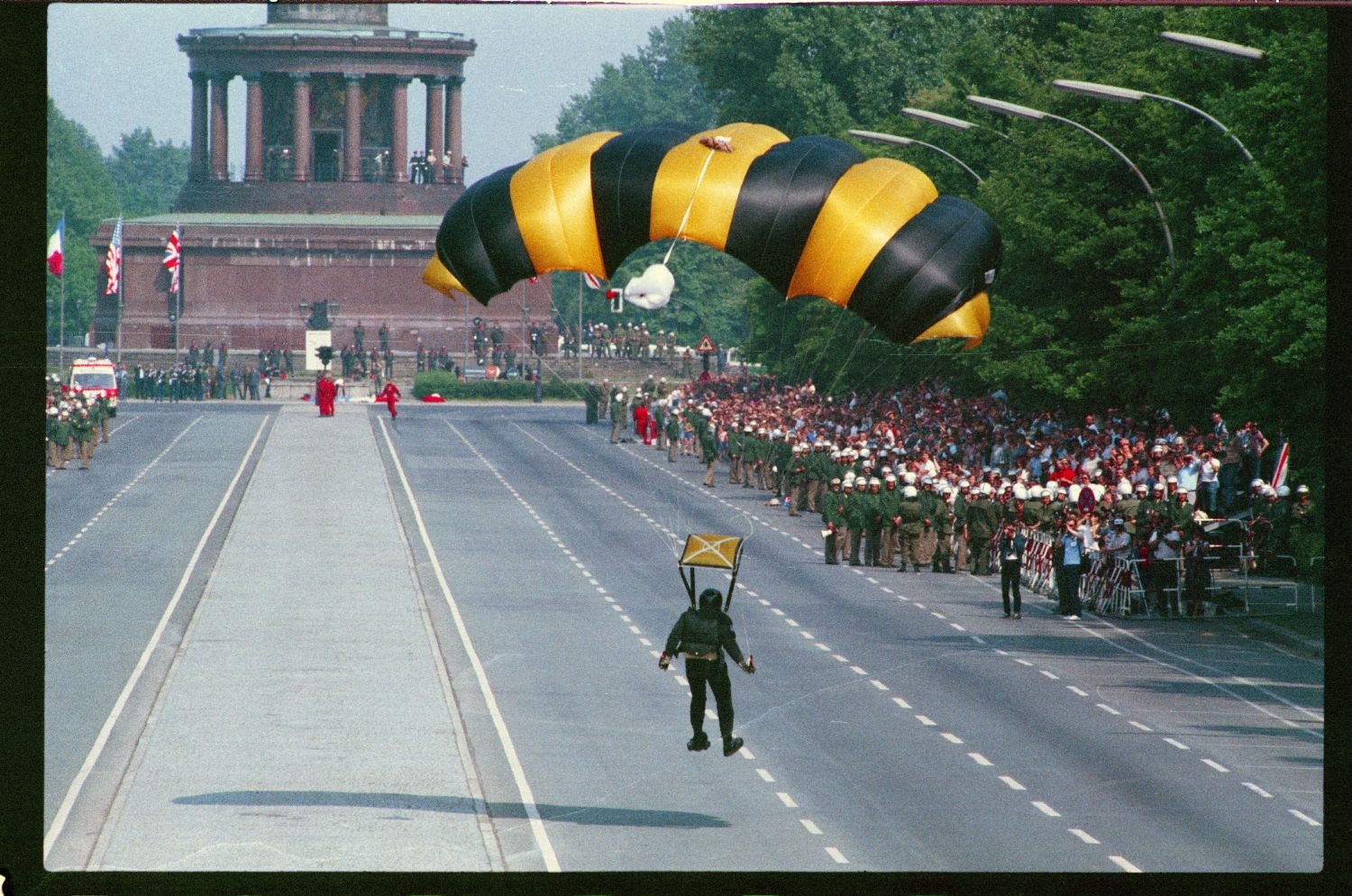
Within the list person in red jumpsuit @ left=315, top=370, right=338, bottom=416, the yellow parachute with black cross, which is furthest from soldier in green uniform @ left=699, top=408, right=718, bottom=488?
the yellow parachute with black cross

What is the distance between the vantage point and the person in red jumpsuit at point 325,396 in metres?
99.6

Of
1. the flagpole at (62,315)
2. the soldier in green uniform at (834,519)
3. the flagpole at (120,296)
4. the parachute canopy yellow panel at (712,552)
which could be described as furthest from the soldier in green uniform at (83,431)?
the parachute canopy yellow panel at (712,552)

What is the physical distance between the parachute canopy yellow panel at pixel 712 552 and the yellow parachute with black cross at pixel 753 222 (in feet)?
17.6

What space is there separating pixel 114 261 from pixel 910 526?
176 feet

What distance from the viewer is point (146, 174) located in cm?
19625

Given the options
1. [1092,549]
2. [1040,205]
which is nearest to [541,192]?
[1092,549]

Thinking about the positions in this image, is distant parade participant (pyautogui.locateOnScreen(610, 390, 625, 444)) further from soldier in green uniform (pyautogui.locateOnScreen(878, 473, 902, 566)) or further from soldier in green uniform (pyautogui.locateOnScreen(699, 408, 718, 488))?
soldier in green uniform (pyautogui.locateOnScreen(878, 473, 902, 566))

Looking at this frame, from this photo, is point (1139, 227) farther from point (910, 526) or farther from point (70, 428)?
point (70, 428)

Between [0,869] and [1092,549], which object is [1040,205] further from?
[0,869]

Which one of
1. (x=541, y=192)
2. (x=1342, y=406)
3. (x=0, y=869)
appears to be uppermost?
(x=541, y=192)

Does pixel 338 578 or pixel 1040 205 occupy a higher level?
pixel 1040 205

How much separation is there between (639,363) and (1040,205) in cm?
4246

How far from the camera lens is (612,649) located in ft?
144

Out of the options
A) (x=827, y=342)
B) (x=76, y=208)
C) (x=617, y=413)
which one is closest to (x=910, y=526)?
(x=827, y=342)
